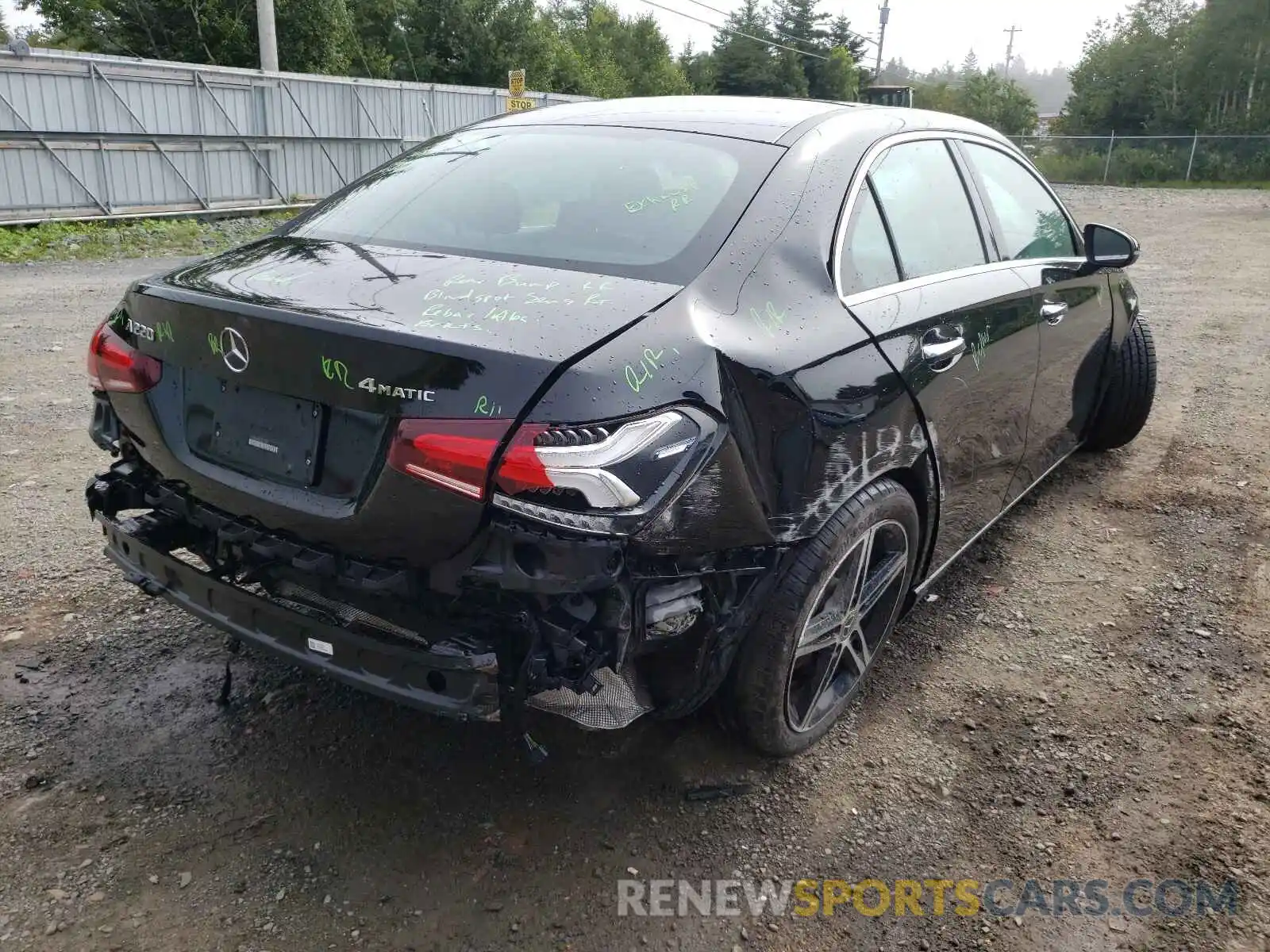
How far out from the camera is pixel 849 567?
2.68 meters

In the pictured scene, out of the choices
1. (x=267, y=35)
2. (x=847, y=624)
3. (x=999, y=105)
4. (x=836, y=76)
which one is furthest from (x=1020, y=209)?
(x=836, y=76)

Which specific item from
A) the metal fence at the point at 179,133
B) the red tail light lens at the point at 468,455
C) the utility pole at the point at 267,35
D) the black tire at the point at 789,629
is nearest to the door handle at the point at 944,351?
the black tire at the point at 789,629

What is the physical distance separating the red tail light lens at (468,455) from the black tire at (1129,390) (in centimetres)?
377

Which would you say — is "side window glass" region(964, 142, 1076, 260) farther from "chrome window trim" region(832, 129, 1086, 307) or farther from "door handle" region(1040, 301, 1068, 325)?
"door handle" region(1040, 301, 1068, 325)

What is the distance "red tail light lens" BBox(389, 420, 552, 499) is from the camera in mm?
1891

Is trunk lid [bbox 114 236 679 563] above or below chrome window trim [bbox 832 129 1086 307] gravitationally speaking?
below

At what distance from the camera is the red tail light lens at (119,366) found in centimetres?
245

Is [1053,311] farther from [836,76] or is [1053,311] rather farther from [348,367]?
[836,76]

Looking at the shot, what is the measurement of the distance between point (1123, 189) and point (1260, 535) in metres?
30.4

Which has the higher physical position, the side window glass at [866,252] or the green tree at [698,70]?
the green tree at [698,70]

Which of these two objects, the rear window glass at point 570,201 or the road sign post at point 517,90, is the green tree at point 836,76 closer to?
the road sign post at point 517,90

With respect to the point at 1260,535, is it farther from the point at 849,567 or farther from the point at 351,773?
the point at 351,773

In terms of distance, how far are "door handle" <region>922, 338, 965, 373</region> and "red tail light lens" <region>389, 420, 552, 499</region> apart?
139cm

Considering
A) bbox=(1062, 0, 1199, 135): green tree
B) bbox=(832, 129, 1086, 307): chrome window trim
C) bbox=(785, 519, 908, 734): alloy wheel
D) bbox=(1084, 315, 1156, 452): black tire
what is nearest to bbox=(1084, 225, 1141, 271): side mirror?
bbox=(832, 129, 1086, 307): chrome window trim
